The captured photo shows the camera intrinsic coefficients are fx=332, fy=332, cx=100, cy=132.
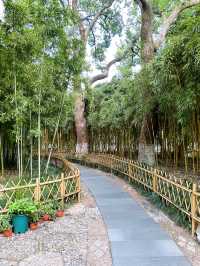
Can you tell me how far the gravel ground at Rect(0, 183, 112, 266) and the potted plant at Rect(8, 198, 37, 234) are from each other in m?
0.13

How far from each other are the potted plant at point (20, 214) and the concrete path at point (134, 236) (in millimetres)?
1214

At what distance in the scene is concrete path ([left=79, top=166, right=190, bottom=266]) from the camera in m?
3.75

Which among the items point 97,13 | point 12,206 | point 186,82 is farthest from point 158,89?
point 97,13

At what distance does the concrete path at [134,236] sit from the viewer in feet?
12.3

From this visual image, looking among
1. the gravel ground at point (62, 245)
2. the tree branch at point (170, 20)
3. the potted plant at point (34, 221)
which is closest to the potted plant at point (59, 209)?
the gravel ground at point (62, 245)

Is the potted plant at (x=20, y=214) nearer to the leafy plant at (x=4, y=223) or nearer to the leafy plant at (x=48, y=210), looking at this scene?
the leafy plant at (x=4, y=223)

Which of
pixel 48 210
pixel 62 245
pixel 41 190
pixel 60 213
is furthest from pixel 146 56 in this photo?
pixel 62 245

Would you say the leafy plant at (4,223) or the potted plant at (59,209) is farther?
the potted plant at (59,209)

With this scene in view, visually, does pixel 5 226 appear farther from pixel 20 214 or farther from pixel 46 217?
pixel 46 217

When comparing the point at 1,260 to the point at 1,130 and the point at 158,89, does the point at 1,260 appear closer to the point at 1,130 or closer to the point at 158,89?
the point at 158,89

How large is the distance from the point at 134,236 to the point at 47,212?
1.57 meters

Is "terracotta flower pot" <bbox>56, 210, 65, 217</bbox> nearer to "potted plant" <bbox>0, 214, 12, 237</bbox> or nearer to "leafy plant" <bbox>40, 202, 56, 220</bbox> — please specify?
"leafy plant" <bbox>40, 202, 56, 220</bbox>

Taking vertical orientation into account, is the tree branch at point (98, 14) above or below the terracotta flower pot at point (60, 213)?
above

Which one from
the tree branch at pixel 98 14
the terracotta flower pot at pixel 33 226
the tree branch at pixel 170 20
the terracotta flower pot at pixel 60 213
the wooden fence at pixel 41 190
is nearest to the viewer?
the terracotta flower pot at pixel 33 226
